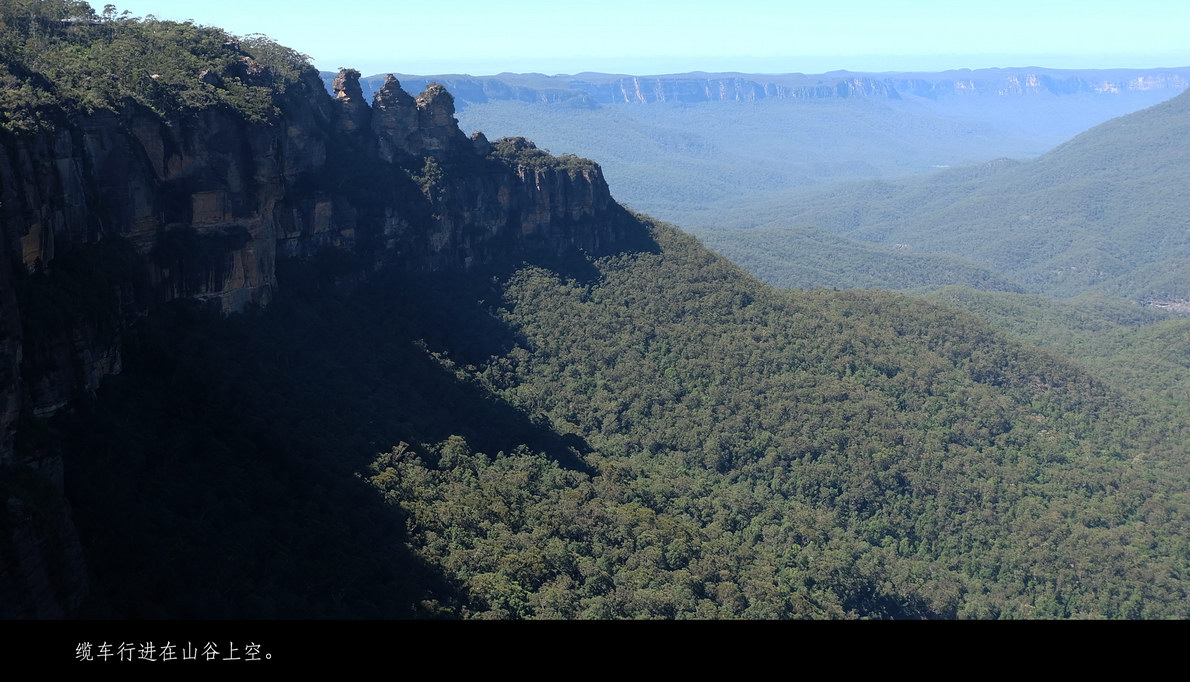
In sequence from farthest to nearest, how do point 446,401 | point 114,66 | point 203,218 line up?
point 446,401 < point 203,218 < point 114,66

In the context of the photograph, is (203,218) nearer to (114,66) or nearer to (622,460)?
(114,66)

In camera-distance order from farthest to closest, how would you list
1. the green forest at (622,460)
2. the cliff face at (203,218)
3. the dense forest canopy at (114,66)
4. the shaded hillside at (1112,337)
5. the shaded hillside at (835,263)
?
the shaded hillside at (835,263)
the shaded hillside at (1112,337)
the dense forest canopy at (114,66)
the green forest at (622,460)
the cliff face at (203,218)

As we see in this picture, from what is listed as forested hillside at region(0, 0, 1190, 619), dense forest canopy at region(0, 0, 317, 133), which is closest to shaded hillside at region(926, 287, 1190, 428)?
forested hillside at region(0, 0, 1190, 619)

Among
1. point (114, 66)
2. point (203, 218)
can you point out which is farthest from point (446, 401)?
point (114, 66)

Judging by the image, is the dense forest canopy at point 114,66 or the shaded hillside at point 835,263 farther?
the shaded hillside at point 835,263

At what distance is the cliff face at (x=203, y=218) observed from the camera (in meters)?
24.8

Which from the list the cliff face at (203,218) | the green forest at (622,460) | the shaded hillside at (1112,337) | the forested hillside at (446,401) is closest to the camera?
the cliff face at (203,218)

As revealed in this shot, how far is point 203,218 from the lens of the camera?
41625mm

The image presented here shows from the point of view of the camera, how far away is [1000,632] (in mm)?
10875

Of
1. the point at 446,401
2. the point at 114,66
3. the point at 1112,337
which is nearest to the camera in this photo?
the point at 114,66

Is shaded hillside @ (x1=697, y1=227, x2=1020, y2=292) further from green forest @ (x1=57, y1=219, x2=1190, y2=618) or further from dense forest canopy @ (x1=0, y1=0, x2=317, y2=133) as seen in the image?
dense forest canopy @ (x1=0, y1=0, x2=317, y2=133)

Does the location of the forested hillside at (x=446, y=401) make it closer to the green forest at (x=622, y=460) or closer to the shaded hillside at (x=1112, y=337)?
the green forest at (x=622, y=460)

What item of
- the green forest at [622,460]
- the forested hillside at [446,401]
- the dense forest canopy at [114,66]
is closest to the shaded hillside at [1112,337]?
the forested hillside at [446,401]

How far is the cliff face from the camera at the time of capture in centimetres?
2483
